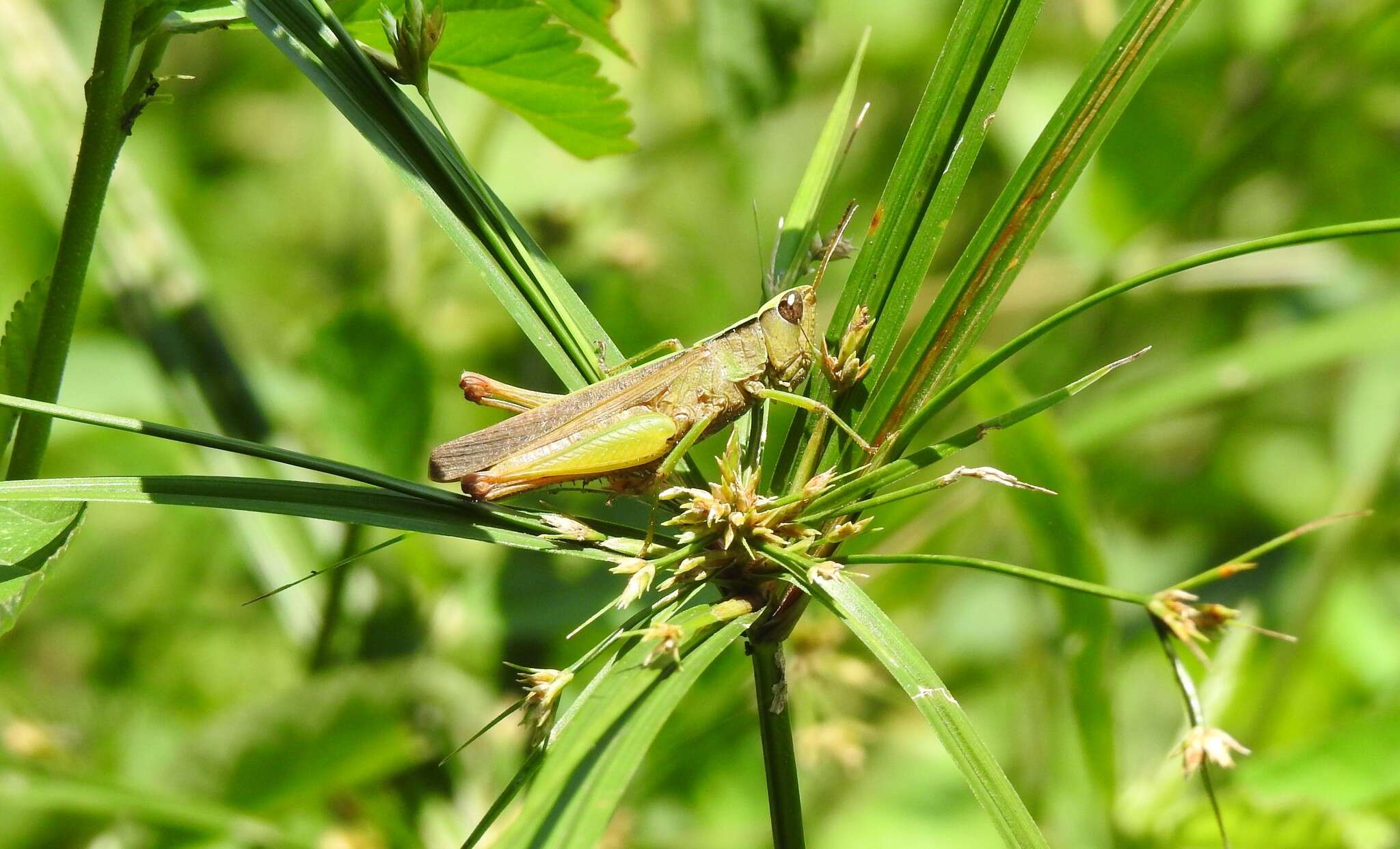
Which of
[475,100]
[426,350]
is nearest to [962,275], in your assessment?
[426,350]

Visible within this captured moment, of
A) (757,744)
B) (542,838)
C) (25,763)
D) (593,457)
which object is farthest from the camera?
(757,744)

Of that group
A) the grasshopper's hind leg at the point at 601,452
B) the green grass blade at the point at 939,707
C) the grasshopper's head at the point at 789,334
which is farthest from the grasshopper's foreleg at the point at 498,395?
the green grass blade at the point at 939,707

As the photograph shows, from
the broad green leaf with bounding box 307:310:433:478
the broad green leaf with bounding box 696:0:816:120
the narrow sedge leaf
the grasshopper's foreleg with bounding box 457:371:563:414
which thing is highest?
the broad green leaf with bounding box 696:0:816:120

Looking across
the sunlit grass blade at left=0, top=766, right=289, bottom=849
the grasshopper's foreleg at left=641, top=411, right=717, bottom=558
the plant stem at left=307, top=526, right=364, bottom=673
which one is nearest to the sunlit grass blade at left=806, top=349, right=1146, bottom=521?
the grasshopper's foreleg at left=641, top=411, right=717, bottom=558

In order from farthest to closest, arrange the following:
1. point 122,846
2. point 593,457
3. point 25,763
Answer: point 122,846 < point 25,763 < point 593,457

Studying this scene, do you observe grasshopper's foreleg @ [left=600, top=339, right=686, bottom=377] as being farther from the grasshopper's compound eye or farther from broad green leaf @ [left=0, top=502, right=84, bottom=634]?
broad green leaf @ [left=0, top=502, right=84, bottom=634]

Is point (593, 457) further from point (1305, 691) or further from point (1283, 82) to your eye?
point (1283, 82)

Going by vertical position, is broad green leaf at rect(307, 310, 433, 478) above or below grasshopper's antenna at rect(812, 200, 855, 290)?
above
